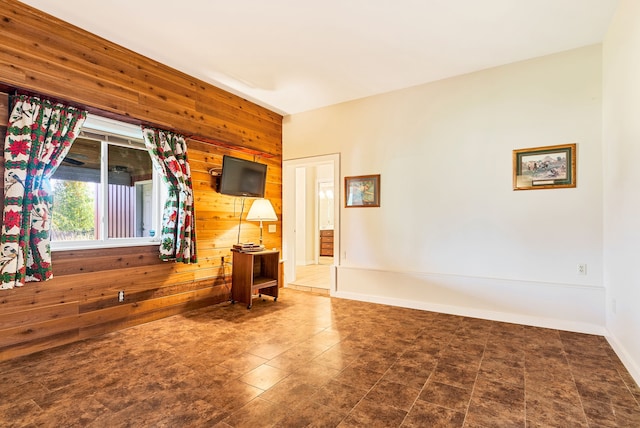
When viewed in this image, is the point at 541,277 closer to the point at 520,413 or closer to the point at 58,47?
the point at 520,413

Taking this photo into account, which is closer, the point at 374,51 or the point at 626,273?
the point at 626,273

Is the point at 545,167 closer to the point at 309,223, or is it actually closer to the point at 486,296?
the point at 486,296

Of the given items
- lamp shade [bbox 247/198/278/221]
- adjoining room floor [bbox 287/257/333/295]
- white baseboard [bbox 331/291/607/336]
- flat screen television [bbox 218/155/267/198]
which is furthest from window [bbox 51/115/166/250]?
white baseboard [bbox 331/291/607/336]

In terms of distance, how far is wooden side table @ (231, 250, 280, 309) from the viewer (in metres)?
4.17

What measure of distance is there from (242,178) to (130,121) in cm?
153

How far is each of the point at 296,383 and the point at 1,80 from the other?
Answer: 3236 mm

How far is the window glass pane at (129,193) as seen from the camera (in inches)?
137

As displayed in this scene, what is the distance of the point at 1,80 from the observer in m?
2.54

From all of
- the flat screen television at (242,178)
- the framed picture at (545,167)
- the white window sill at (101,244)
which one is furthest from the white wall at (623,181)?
the white window sill at (101,244)

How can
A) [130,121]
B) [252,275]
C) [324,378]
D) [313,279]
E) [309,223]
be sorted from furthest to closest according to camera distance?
[309,223] < [313,279] < [252,275] < [130,121] < [324,378]

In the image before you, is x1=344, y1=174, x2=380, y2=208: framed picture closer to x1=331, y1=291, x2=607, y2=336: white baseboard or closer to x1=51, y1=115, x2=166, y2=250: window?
x1=331, y1=291, x2=607, y2=336: white baseboard

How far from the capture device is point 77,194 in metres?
3.19

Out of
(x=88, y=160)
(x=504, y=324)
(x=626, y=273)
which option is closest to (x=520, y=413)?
(x=626, y=273)

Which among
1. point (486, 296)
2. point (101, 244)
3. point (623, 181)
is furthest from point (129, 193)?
point (623, 181)
